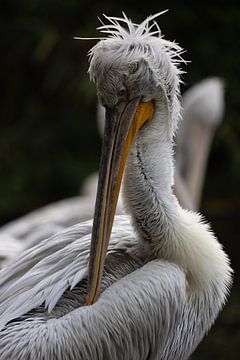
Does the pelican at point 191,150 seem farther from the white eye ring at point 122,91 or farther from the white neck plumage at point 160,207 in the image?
the white eye ring at point 122,91

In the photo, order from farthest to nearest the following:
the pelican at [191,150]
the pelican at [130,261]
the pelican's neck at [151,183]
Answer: the pelican at [191,150] → the pelican's neck at [151,183] → the pelican at [130,261]

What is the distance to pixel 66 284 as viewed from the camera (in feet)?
10.7

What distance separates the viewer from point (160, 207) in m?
3.34

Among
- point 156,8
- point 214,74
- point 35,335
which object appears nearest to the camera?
point 35,335

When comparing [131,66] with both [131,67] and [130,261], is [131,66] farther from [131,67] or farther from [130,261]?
[130,261]

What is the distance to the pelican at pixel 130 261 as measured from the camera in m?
3.19

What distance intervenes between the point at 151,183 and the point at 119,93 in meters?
0.32

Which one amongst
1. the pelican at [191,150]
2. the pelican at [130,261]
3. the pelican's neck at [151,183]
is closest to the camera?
the pelican at [130,261]

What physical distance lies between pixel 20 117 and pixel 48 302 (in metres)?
6.76

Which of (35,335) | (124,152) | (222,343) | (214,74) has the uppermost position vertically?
(214,74)

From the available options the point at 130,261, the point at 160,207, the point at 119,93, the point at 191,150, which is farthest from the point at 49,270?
the point at 191,150

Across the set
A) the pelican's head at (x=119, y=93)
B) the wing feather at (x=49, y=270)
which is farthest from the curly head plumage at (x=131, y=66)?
the wing feather at (x=49, y=270)

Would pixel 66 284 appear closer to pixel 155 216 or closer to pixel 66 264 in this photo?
pixel 66 264

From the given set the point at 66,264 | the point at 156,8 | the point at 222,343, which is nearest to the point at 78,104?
the point at 156,8
